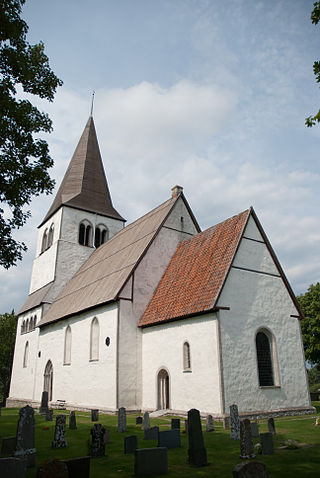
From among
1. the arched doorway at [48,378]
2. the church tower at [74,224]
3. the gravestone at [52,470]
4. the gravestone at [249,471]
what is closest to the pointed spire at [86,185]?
the church tower at [74,224]

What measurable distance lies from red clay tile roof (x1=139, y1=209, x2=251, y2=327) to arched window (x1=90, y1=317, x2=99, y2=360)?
329cm

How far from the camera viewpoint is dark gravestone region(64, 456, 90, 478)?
644 cm

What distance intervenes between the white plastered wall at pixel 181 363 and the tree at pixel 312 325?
699 inches

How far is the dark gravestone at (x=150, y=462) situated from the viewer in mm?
7203

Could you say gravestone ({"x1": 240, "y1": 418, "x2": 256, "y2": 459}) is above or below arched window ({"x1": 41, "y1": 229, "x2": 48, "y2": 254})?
below

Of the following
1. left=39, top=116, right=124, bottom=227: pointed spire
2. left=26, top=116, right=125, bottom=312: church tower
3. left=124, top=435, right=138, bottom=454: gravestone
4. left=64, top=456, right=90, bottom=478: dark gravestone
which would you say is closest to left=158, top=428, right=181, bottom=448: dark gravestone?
left=124, top=435, right=138, bottom=454: gravestone

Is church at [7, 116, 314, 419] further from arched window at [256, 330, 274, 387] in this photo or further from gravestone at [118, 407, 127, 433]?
A: gravestone at [118, 407, 127, 433]

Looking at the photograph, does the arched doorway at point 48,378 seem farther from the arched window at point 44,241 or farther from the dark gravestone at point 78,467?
the dark gravestone at point 78,467

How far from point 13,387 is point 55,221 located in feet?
49.3

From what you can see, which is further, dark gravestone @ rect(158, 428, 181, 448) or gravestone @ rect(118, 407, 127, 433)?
gravestone @ rect(118, 407, 127, 433)

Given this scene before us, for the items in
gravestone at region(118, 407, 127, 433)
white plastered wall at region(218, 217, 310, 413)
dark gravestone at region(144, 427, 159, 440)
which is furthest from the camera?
white plastered wall at region(218, 217, 310, 413)

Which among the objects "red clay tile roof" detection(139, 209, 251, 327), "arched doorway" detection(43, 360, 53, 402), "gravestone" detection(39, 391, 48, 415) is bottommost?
"gravestone" detection(39, 391, 48, 415)

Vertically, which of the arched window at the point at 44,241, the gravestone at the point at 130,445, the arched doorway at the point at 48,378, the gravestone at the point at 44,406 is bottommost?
the gravestone at the point at 130,445

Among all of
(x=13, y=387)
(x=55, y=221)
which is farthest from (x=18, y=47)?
→ (x=13, y=387)
